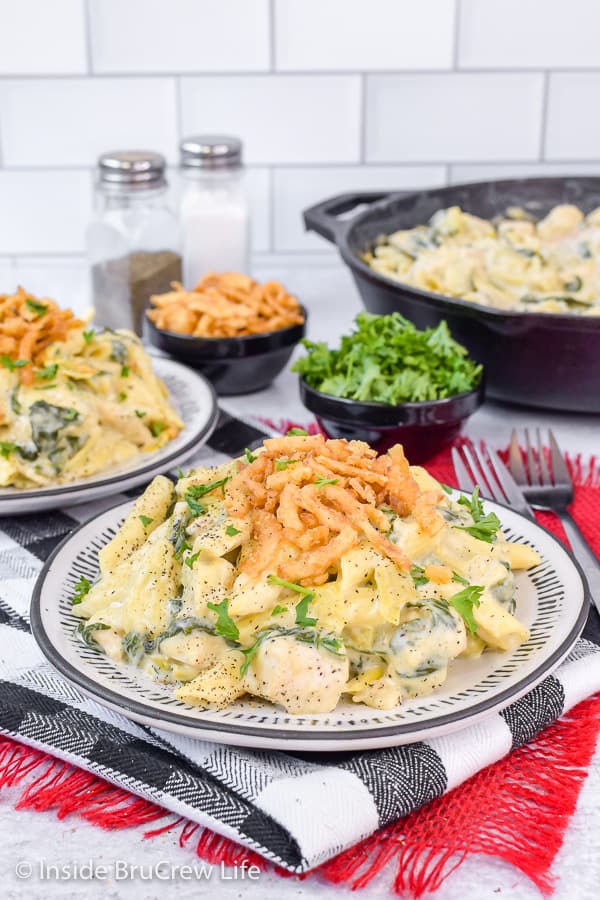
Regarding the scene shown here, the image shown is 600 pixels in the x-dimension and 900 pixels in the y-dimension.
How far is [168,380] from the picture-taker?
7.16 feet

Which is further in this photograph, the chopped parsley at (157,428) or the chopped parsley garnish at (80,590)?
the chopped parsley at (157,428)

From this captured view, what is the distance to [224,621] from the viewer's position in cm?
A: 119

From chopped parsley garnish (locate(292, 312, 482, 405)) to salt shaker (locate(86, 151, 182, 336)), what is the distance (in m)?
0.69

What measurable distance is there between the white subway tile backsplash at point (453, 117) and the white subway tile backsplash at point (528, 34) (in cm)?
5

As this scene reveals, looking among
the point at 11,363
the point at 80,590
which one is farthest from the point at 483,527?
the point at 11,363

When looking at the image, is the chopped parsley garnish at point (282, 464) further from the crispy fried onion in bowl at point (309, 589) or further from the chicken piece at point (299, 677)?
the chicken piece at point (299, 677)

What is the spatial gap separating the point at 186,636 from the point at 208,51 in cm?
227

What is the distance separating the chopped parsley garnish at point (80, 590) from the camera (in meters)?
1.35

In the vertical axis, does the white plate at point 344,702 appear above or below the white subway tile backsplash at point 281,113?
below

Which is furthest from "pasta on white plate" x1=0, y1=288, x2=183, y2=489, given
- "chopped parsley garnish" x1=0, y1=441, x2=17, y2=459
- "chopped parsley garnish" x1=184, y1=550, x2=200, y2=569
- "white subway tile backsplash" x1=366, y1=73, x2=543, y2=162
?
"white subway tile backsplash" x1=366, y1=73, x2=543, y2=162

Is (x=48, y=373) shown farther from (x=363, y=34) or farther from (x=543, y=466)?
(x=363, y=34)

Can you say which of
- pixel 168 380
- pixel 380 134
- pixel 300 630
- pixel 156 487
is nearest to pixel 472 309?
pixel 168 380

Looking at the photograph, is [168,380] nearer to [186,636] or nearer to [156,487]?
[156,487]

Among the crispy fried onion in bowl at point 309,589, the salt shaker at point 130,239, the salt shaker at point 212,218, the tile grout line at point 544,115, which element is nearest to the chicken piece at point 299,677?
the crispy fried onion in bowl at point 309,589
